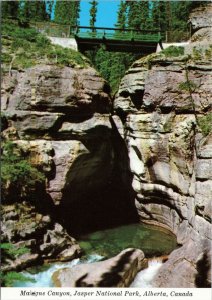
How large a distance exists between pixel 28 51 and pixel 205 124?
9402 millimetres

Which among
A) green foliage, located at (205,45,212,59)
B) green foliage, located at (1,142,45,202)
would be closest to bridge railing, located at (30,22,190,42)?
green foliage, located at (205,45,212,59)

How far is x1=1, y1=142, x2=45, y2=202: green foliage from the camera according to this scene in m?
14.5

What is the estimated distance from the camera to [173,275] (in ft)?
39.6

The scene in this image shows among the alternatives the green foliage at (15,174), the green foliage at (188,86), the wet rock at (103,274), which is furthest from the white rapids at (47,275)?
the green foliage at (188,86)

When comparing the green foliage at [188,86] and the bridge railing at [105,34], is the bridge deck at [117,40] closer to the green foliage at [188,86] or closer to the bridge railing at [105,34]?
the bridge railing at [105,34]

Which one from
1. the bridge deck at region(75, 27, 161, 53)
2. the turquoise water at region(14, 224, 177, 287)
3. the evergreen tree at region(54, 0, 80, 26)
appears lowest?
the turquoise water at region(14, 224, 177, 287)

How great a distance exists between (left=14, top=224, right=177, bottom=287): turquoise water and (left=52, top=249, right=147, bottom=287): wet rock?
27.6 inches

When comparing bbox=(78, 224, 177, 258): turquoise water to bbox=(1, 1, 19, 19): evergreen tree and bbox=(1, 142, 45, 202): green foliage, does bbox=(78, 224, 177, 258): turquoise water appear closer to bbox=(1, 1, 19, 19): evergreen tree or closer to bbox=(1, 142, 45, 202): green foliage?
bbox=(1, 142, 45, 202): green foliage

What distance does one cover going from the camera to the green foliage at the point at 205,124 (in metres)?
15.6

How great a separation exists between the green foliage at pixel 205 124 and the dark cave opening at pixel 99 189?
5078 millimetres

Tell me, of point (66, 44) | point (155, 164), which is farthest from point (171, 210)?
point (66, 44)

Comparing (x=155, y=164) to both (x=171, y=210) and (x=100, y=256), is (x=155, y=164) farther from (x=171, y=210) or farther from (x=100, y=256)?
(x=100, y=256)

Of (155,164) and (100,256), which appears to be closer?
(100,256)

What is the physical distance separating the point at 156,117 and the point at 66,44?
27.7 feet
